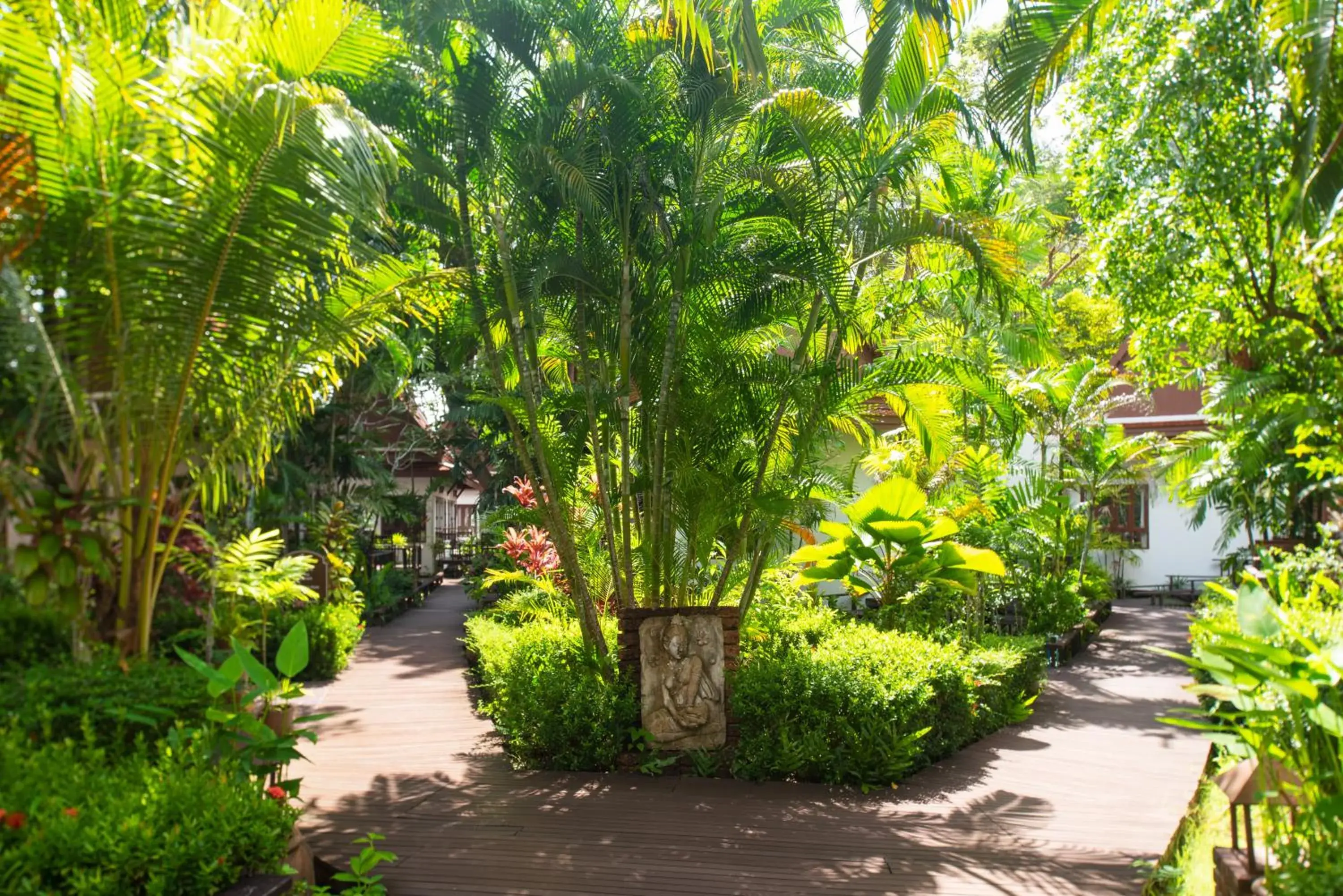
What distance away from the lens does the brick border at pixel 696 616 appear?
798cm

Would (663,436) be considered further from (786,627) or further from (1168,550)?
(1168,550)

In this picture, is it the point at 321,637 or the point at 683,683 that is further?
the point at 321,637

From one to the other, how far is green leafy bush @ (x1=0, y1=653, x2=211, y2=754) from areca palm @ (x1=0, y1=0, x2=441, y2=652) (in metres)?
0.55

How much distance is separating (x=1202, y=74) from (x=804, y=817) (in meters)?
7.41

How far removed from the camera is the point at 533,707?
7.87m

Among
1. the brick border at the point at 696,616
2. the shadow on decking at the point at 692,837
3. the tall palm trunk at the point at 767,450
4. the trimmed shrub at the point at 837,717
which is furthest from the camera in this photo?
the tall palm trunk at the point at 767,450

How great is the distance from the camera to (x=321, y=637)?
40.0 ft

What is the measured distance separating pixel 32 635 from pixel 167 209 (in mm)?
3021

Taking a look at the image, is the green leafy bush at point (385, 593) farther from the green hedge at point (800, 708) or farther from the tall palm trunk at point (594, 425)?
the green hedge at point (800, 708)

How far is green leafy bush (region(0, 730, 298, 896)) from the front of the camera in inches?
147

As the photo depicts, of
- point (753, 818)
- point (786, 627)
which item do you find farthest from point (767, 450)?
point (753, 818)

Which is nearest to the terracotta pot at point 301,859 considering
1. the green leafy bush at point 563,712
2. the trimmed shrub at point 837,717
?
the green leafy bush at point 563,712

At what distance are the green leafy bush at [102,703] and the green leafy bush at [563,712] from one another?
3064mm

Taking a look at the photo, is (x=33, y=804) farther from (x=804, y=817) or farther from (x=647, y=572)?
(x=647, y=572)
